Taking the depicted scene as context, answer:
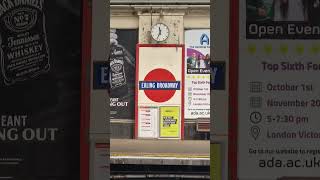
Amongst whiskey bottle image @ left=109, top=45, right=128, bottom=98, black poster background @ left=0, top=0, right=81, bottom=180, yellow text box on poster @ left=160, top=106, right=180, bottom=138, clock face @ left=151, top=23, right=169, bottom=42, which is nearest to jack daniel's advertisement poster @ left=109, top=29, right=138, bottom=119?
whiskey bottle image @ left=109, top=45, right=128, bottom=98

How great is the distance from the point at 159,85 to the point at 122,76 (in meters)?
1.14

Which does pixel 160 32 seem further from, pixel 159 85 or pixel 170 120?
pixel 170 120

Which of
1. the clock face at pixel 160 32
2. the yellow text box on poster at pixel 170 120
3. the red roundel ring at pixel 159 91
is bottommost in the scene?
the yellow text box on poster at pixel 170 120

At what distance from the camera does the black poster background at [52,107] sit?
284 centimetres

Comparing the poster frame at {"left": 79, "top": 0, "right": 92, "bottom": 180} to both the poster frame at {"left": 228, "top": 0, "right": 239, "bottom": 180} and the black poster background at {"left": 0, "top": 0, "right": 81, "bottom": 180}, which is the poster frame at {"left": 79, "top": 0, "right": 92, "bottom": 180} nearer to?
the black poster background at {"left": 0, "top": 0, "right": 81, "bottom": 180}

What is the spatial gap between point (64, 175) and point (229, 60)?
3.18ft

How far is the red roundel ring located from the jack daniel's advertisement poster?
49 centimetres

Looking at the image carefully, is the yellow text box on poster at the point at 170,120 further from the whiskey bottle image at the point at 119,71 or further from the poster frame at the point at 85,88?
the poster frame at the point at 85,88

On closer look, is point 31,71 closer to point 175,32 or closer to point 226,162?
point 226,162

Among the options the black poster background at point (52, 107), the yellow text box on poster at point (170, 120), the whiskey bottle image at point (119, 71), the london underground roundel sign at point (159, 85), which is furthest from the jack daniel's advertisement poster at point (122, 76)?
the black poster background at point (52, 107)

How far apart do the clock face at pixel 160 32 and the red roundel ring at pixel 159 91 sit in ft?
3.45

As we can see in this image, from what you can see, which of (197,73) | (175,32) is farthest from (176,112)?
(175,32)

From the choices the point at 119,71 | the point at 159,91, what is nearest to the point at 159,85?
the point at 159,91

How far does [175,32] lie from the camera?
1659 centimetres
